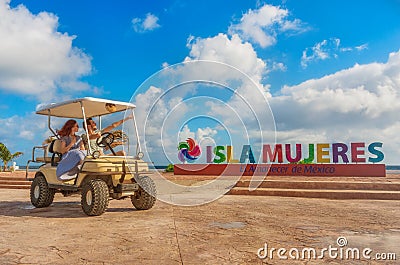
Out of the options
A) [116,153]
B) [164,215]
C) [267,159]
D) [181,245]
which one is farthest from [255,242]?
[267,159]

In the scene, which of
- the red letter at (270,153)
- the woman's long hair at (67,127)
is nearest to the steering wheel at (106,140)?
the woman's long hair at (67,127)

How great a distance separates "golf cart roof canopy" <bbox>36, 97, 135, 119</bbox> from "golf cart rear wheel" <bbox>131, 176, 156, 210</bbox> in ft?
5.70

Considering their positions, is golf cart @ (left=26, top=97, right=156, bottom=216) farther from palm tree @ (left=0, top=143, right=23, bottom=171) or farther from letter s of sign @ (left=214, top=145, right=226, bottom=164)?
palm tree @ (left=0, top=143, right=23, bottom=171)

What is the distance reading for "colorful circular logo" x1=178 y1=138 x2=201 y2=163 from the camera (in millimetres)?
22538

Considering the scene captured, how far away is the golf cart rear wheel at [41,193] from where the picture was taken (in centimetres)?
764

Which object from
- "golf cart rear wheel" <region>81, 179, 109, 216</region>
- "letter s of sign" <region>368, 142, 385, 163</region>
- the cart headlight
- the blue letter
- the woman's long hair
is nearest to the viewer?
"golf cart rear wheel" <region>81, 179, 109, 216</region>

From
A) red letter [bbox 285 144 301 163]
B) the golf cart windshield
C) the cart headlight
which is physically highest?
the golf cart windshield

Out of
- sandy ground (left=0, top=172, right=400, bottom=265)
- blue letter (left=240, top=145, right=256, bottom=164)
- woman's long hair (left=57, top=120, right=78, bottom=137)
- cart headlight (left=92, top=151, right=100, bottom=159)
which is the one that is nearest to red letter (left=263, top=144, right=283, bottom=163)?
blue letter (left=240, top=145, right=256, bottom=164)

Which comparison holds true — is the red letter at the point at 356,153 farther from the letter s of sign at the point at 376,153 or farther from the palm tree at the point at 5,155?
the palm tree at the point at 5,155

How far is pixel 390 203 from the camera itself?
8.42 m

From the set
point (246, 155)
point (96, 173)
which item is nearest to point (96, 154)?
point (96, 173)

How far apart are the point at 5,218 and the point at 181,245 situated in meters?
4.28

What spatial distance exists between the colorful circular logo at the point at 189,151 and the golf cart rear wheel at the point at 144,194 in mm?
14786

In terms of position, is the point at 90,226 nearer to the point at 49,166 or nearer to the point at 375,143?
the point at 49,166
